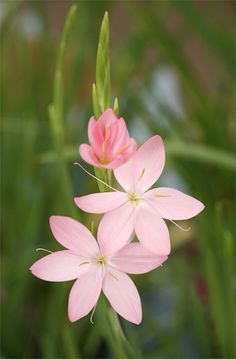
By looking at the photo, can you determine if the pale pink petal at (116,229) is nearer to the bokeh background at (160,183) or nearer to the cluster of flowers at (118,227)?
the cluster of flowers at (118,227)

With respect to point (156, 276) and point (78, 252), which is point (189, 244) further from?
point (78, 252)

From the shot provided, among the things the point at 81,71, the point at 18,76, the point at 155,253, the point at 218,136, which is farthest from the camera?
the point at 18,76

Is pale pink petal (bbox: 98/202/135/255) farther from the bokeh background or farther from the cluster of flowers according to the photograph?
the bokeh background

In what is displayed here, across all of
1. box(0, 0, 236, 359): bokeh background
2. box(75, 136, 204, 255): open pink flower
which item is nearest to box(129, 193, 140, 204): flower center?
box(75, 136, 204, 255): open pink flower

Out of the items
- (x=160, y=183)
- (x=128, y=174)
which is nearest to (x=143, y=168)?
(x=128, y=174)

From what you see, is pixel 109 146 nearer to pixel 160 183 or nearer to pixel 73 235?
pixel 73 235

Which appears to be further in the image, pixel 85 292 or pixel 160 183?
pixel 160 183

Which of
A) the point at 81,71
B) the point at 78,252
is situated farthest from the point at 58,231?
the point at 81,71
